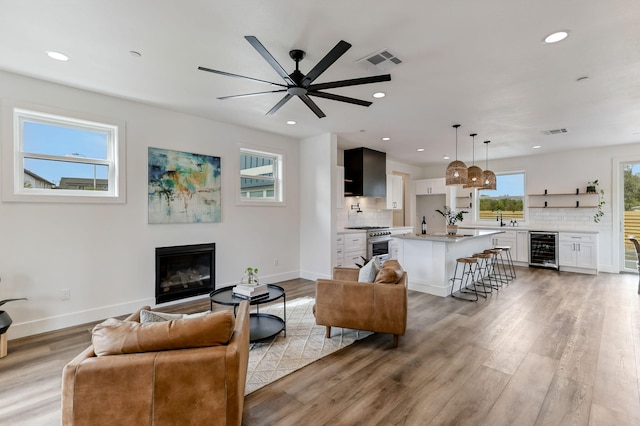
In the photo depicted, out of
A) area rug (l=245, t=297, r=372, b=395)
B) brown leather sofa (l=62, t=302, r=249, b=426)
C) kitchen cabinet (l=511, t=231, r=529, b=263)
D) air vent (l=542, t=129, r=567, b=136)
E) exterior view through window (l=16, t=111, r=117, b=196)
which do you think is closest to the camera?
brown leather sofa (l=62, t=302, r=249, b=426)

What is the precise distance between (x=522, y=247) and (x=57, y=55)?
902 cm

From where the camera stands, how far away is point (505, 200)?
26.7 feet

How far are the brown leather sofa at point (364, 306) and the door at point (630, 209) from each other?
21.4ft

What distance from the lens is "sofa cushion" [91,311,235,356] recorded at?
1.56 m

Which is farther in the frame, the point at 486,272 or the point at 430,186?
the point at 430,186

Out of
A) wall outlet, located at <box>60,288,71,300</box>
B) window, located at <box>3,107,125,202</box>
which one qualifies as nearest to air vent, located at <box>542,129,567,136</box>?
window, located at <box>3,107,125,202</box>

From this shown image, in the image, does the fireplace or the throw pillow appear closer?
the throw pillow

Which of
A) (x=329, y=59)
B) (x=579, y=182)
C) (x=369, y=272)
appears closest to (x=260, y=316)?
(x=369, y=272)

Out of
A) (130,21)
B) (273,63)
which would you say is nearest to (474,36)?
(273,63)

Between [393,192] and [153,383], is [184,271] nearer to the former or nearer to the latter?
[153,383]

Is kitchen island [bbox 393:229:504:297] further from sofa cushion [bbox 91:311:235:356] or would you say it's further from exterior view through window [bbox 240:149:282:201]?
sofa cushion [bbox 91:311:235:356]

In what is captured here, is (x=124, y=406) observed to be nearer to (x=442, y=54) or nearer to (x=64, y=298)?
(x=64, y=298)

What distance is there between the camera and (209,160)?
486 centimetres

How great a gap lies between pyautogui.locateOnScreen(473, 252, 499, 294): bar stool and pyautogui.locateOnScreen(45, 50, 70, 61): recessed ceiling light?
6.13m
